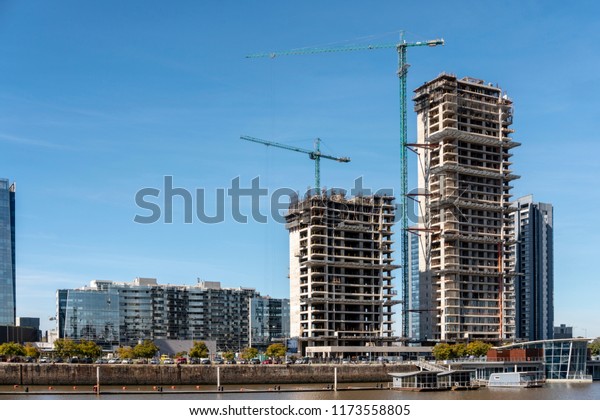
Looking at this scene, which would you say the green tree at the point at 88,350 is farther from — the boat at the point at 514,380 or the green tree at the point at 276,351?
the boat at the point at 514,380

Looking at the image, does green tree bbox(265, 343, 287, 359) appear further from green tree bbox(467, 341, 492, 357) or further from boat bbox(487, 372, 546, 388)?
boat bbox(487, 372, 546, 388)

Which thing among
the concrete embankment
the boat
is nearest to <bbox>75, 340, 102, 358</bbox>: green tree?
the concrete embankment

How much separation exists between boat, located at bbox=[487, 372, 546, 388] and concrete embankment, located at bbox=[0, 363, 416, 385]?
3017cm

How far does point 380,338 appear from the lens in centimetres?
19525

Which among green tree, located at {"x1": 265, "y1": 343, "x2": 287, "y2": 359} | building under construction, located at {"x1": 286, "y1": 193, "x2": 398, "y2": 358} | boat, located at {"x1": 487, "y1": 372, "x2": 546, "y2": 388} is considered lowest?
green tree, located at {"x1": 265, "y1": 343, "x2": 287, "y2": 359}

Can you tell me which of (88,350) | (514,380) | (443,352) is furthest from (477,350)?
(88,350)

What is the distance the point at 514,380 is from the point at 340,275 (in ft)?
232

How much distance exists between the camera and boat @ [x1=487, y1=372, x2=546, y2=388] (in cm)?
12558

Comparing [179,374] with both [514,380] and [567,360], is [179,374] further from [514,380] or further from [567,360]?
[567,360]

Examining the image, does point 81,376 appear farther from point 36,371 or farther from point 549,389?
point 549,389

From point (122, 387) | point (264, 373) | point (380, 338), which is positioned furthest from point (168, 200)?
point (380, 338)
